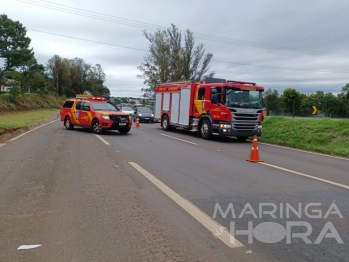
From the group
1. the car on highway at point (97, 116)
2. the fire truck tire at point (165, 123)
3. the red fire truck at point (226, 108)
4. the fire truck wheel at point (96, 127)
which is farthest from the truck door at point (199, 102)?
the fire truck wheel at point (96, 127)

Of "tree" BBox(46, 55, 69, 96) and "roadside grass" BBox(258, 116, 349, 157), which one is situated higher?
"tree" BBox(46, 55, 69, 96)

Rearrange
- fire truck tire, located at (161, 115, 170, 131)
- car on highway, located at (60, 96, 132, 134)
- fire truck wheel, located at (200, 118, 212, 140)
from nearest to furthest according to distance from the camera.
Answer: fire truck wheel, located at (200, 118, 212, 140) → car on highway, located at (60, 96, 132, 134) → fire truck tire, located at (161, 115, 170, 131)

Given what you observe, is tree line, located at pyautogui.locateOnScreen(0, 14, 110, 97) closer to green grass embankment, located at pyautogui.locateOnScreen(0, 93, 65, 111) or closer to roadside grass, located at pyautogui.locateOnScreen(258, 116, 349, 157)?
green grass embankment, located at pyautogui.locateOnScreen(0, 93, 65, 111)

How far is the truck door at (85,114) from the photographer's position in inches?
723

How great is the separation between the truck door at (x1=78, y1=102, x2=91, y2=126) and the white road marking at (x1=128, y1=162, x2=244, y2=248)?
11956 millimetres

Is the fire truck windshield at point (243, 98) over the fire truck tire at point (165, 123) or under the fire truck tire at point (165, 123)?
over

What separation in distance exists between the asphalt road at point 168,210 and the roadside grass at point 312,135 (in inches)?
210

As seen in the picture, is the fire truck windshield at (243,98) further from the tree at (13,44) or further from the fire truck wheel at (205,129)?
the tree at (13,44)

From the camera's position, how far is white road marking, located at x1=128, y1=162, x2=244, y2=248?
4.17m

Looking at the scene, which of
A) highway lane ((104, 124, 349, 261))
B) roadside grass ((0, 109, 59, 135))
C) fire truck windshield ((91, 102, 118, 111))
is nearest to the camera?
highway lane ((104, 124, 349, 261))

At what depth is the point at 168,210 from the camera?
5.26m

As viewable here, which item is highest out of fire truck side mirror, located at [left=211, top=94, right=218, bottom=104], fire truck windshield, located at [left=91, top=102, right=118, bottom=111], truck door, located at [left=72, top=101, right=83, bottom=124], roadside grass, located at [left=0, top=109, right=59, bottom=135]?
fire truck side mirror, located at [left=211, top=94, right=218, bottom=104]

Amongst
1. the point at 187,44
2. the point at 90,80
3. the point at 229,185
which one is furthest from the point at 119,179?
the point at 90,80

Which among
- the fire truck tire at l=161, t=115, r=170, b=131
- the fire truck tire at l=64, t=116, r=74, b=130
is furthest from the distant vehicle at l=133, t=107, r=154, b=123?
the fire truck tire at l=64, t=116, r=74, b=130
